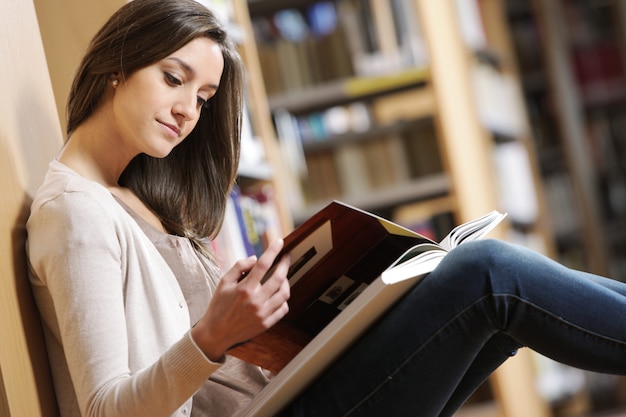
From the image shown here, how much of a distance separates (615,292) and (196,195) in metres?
0.74

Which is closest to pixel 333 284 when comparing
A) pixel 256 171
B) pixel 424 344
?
pixel 424 344

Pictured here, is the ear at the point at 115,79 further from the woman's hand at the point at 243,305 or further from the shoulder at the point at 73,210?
the woman's hand at the point at 243,305

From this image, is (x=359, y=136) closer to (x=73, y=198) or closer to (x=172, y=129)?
(x=172, y=129)

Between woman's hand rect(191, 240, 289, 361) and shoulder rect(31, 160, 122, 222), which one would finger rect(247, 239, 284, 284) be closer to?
woman's hand rect(191, 240, 289, 361)

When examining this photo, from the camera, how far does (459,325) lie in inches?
45.9

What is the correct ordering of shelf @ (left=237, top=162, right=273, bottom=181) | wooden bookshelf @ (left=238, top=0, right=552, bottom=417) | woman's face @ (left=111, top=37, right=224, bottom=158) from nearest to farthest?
woman's face @ (left=111, top=37, right=224, bottom=158)
shelf @ (left=237, top=162, right=273, bottom=181)
wooden bookshelf @ (left=238, top=0, right=552, bottom=417)

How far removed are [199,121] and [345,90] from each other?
1910 mm

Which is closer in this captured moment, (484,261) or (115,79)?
(484,261)

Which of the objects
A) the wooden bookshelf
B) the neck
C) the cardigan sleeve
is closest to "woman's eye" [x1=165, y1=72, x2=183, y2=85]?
the neck

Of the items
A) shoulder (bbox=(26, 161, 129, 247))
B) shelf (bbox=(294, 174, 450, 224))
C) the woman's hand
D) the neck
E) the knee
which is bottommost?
shelf (bbox=(294, 174, 450, 224))

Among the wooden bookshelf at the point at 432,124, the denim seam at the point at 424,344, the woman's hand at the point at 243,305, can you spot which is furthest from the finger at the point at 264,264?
the wooden bookshelf at the point at 432,124

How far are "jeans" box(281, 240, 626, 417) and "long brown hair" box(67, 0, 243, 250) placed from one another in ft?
1.62

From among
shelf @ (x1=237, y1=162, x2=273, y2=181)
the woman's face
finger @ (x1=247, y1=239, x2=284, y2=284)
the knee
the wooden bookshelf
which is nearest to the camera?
finger @ (x1=247, y1=239, x2=284, y2=284)

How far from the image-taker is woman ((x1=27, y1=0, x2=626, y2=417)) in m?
1.08
